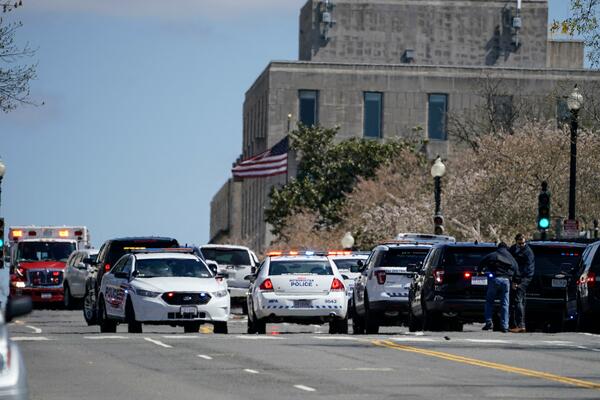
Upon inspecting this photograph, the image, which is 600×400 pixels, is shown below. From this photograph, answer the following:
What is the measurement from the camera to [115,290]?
33688 millimetres

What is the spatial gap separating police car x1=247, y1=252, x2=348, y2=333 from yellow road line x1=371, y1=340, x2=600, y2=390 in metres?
5.31

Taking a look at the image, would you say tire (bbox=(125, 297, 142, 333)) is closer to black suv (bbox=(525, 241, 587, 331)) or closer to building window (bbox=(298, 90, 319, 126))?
black suv (bbox=(525, 241, 587, 331))

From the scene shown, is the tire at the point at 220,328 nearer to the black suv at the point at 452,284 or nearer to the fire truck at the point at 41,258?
the black suv at the point at 452,284

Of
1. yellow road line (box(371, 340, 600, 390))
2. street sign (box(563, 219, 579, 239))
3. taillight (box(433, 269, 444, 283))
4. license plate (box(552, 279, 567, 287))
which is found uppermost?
street sign (box(563, 219, 579, 239))

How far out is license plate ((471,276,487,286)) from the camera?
1305 inches

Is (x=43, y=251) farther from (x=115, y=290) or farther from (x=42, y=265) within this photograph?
(x=115, y=290)

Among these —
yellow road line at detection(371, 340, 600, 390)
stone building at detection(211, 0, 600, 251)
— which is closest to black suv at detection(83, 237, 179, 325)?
yellow road line at detection(371, 340, 600, 390)

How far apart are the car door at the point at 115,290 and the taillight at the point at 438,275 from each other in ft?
18.9

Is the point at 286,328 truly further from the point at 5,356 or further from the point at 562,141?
the point at 562,141

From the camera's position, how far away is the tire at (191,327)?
108 ft

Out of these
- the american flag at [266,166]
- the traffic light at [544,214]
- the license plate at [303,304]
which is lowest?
the license plate at [303,304]

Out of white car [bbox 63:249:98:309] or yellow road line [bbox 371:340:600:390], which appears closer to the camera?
yellow road line [bbox 371:340:600:390]

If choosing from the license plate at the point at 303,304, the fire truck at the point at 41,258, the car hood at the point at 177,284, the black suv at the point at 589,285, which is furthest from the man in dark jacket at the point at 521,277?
the fire truck at the point at 41,258

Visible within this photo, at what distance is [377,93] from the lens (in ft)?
378
